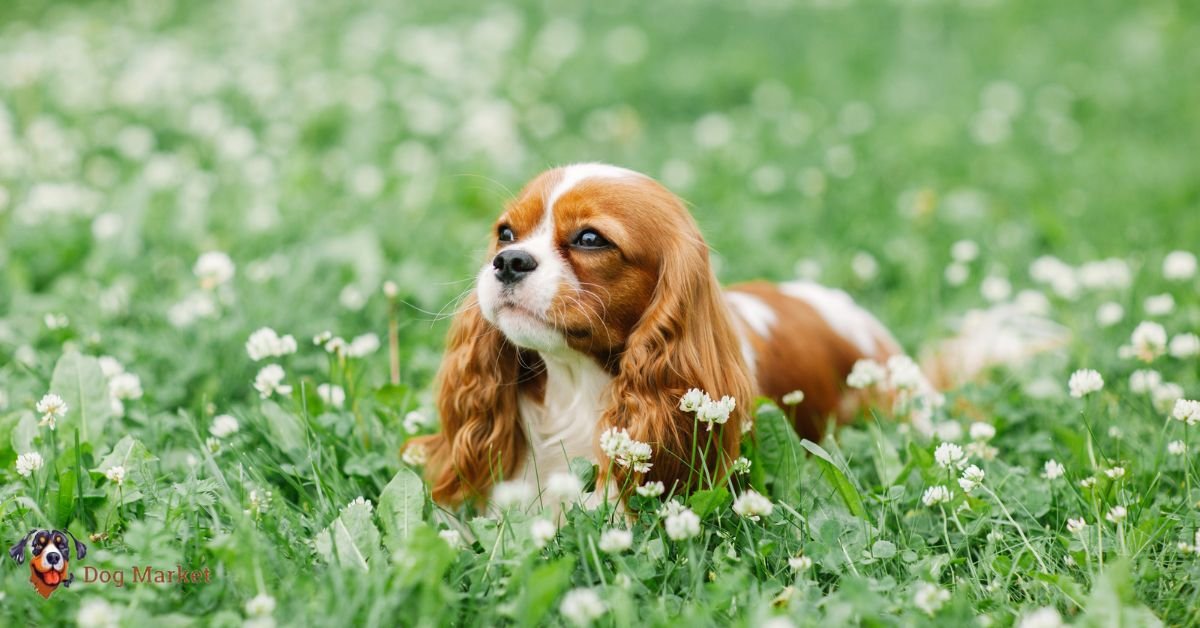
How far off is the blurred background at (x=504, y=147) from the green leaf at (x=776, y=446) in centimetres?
130

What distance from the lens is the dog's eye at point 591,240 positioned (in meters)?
2.66

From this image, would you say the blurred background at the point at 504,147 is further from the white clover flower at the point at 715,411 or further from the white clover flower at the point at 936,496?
the white clover flower at the point at 936,496

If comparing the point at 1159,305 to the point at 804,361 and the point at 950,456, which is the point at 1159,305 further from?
the point at 950,456

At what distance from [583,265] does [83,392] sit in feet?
4.42

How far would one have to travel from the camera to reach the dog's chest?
280cm

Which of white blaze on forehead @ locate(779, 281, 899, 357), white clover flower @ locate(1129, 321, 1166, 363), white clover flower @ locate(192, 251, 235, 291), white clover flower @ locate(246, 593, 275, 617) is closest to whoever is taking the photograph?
white clover flower @ locate(246, 593, 275, 617)

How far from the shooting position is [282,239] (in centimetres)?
452

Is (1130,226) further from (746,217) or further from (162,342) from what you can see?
(162,342)

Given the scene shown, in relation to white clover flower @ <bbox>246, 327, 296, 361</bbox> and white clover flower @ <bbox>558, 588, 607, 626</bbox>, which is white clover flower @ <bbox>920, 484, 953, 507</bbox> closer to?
white clover flower @ <bbox>558, 588, 607, 626</bbox>

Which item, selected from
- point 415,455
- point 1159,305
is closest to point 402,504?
point 415,455

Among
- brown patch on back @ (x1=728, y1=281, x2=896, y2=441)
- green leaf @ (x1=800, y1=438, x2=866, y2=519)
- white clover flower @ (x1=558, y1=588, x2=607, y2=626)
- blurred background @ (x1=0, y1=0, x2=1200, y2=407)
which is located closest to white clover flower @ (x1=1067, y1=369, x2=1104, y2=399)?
green leaf @ (x1=800, y1=438, x2=866, y2=519)

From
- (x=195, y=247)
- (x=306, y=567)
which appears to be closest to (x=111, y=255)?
(x=195, y=247)

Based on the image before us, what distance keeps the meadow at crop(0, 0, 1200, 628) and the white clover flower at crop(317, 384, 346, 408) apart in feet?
0.13

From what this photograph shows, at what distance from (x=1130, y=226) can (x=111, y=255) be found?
4.25m
